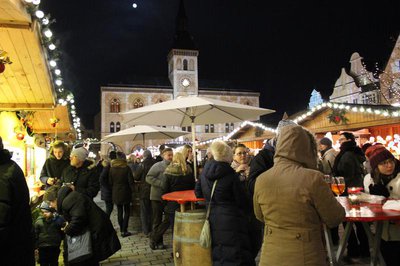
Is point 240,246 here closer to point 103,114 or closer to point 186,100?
point 186,100

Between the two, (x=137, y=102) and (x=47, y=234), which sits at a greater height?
(x=137, y=102)

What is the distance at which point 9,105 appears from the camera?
6.57m

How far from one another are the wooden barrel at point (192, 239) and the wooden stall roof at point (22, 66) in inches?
103

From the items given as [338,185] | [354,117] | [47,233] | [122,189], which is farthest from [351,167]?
[354,117]

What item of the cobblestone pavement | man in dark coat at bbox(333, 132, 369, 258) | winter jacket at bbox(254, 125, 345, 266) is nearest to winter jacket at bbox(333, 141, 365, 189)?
man in dark coat at bbox(333, 132, 369, 258)

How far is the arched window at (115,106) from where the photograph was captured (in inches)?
1964

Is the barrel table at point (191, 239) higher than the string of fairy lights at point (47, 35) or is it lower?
lower

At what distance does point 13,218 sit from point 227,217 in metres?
2.13

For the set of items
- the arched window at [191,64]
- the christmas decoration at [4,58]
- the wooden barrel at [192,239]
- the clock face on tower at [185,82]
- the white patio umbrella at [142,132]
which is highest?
the arched window at [191,64]

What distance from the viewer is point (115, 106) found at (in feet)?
164

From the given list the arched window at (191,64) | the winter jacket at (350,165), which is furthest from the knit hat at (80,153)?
the arched window at (191,64)

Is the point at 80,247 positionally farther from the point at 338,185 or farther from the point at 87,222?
the point at 338,185

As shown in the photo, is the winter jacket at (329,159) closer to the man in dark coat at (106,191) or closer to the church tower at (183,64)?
the man in dark coat at (106,191)

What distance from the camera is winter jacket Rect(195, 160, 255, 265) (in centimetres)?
373
